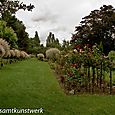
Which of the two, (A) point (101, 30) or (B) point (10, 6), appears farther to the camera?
(A) point (101, 30)

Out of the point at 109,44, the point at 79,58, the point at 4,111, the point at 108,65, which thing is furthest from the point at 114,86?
the point at 109,44

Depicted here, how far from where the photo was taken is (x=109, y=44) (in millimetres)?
39281

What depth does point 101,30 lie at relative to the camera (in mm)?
39188

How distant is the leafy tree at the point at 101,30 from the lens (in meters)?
38.9

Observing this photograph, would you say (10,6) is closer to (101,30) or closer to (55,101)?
(55,101)

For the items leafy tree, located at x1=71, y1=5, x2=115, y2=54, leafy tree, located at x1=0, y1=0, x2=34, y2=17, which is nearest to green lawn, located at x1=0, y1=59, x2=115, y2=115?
leafy tree, located at x1=0, y1=0, x2=34, y2=17

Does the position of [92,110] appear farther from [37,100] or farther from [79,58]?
[79,58]

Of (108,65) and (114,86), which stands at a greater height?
(108,65)

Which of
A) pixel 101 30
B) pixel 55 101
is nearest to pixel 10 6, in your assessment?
pixel 55 101

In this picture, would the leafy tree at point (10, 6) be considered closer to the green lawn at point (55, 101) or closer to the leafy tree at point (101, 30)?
the green lawn at point (55, 101)

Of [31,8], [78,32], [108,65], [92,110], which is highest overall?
[78,32]

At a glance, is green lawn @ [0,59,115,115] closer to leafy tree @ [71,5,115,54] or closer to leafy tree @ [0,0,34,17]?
leafy tree @ [0,0,34,17]

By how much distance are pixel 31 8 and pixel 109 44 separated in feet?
106

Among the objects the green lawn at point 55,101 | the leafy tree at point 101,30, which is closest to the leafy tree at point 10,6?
the green lawn at point 55,101
